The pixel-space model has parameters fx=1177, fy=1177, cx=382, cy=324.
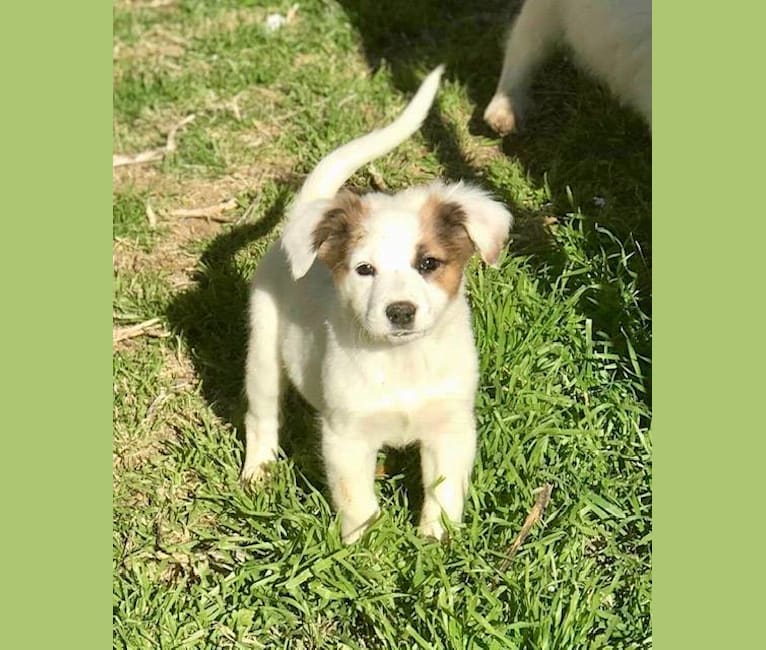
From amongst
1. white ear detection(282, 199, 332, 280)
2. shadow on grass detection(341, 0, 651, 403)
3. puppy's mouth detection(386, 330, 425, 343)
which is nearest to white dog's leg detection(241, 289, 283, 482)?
white ear detection(282, 199, 332, 280)

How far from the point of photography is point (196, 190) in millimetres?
5848

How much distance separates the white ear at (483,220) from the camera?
348 centimetres

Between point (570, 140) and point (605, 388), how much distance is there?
6.46 feet

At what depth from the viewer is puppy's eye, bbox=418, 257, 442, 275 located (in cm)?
335

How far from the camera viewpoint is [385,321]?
3229 mm

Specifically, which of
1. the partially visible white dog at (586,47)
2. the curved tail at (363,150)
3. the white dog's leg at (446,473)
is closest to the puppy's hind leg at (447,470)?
the white dog's leg at (446,473)

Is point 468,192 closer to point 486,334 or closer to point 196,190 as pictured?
point 486,334

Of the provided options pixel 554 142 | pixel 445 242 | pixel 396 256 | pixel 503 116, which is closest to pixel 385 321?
pixel 396 256

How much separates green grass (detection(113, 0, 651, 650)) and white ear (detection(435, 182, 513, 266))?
2.41 feet

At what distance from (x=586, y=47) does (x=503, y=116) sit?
65 cm

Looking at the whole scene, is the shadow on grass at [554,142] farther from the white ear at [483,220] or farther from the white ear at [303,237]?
the white ear at [303,237]

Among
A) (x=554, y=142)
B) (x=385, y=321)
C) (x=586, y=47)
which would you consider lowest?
(x=554, y=142)

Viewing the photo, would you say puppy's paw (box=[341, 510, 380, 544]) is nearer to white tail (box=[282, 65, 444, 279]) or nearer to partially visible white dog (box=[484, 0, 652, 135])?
white tail (box=[282, 65, 444, 279])

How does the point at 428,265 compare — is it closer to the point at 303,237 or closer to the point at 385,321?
the point at 385,321
